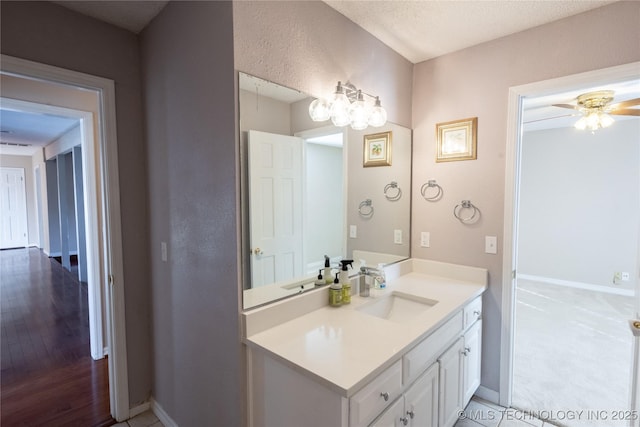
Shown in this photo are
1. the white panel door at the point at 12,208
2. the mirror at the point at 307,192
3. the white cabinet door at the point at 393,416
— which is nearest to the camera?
the white cabinet door at the point at 393,416

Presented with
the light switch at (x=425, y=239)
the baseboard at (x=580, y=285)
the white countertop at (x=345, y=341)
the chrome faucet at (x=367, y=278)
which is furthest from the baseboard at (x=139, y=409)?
the baseboard at (x=580, y=285)

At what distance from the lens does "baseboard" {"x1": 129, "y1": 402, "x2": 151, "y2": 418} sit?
2053 millimetres

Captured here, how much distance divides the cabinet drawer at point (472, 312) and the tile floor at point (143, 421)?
79.4 inches

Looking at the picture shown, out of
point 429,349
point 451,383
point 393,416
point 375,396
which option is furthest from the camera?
point 451,383

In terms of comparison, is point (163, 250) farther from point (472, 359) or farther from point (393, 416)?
point (472, 359)

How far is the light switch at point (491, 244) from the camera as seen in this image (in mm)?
2145

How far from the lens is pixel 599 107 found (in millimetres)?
2793

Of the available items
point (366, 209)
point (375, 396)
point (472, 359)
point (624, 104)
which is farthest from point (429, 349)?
point (624, 104)

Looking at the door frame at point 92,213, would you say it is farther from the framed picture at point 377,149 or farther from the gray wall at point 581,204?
the gray wall at point 581,204

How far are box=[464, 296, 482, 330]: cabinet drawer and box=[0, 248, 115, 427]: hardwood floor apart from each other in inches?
92.0

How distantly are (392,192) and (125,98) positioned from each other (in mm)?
1907

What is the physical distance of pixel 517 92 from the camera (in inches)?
79.6

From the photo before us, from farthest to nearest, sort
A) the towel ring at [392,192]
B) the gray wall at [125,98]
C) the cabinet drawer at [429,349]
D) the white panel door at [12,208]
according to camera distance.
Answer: the white panel door at [12,208] < the towel ring at [392,192] < the gray wall at [125,98] < the cabinet drawer at [429,349]

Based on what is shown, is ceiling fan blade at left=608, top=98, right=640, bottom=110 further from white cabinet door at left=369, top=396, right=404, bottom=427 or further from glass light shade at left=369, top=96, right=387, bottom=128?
white cabinet door at left=369, top=396, right=404, bottom=427
